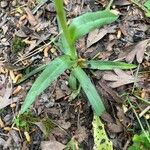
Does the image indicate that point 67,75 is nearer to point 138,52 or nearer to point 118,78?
point 118,78

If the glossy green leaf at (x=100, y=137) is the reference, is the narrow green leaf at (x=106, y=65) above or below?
above

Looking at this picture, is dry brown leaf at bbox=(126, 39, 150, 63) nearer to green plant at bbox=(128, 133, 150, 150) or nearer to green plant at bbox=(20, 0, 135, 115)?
green plant at bbox=(20, 0, 135, 115)

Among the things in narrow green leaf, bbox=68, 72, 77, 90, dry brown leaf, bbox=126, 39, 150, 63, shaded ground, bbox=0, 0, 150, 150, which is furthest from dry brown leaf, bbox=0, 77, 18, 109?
dry brown leaf, bbox=126, 39, 150, 63

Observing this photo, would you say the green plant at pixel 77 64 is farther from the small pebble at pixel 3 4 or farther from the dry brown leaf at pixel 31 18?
the small pebble at pixel 3 4

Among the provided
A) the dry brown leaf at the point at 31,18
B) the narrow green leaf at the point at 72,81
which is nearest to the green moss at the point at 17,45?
the dry brown leaf at the point at 31,18

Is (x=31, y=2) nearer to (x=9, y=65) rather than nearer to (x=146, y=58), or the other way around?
(x=9, y=65)

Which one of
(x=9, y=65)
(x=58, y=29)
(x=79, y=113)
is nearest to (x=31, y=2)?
(x=58, y=29)
